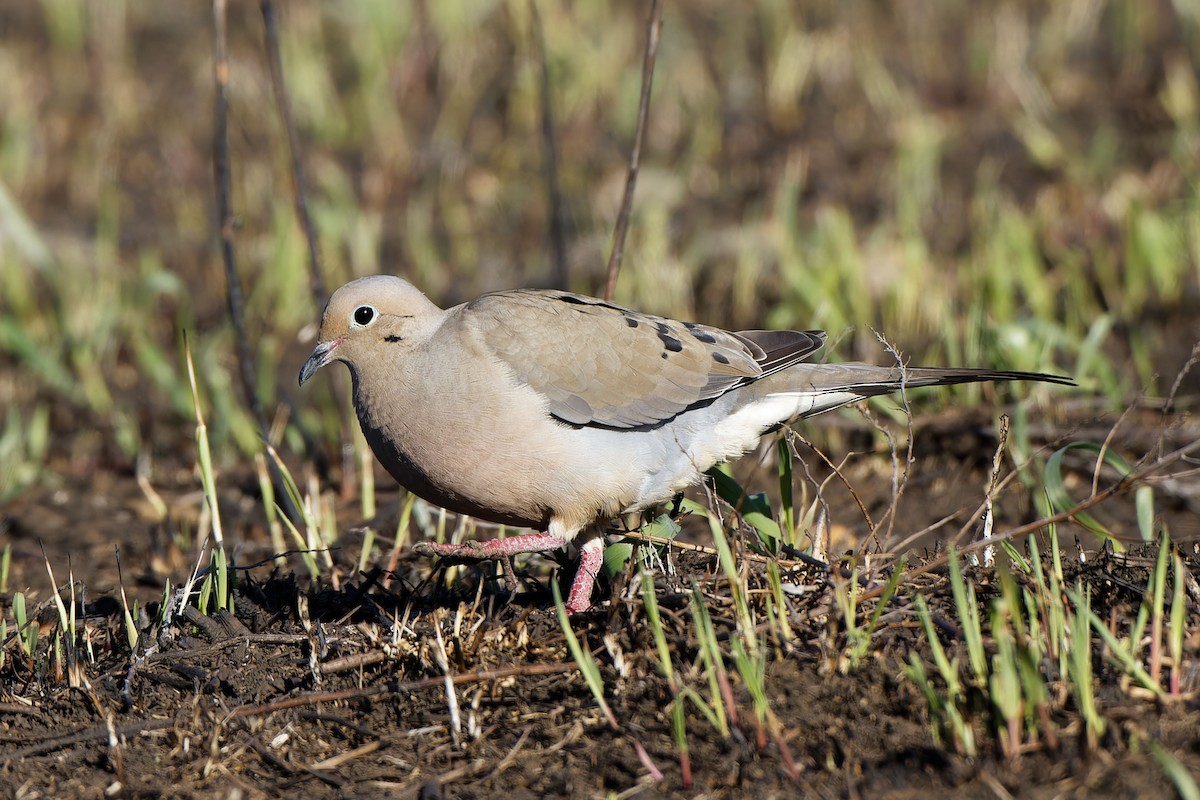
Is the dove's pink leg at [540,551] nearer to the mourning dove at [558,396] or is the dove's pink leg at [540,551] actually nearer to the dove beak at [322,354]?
the mourning dove at [558,396]

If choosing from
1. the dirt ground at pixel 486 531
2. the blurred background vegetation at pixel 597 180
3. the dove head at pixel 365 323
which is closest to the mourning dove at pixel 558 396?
the dove head at pixel 365 323

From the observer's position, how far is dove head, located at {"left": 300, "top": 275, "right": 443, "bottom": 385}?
399 cm

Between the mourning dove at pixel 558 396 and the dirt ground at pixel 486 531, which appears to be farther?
the mourning dove at pixel 558 396

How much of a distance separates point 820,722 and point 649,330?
4.99 feet

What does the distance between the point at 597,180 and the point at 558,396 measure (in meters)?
4.69

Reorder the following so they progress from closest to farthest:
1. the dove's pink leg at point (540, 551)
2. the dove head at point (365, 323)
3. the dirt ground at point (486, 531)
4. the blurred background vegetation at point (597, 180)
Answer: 1. the dirt ground at point (486, 531)
2. the dove's pink leg at point (540, 551)
3. the dove head at point (365, 323)
4. the blurred background vegetation at point (597, 180)

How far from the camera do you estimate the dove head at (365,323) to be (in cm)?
399

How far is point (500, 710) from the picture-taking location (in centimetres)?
338

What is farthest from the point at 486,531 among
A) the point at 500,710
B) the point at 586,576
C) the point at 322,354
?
the point at 500,710

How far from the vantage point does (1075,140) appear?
27.3 ft

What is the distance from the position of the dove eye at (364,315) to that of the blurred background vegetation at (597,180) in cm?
221

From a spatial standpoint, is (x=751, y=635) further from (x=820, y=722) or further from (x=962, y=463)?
(x=962, y=463)

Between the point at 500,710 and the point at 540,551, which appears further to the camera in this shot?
the point at 540,551

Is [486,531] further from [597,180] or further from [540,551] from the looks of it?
[597,180]
